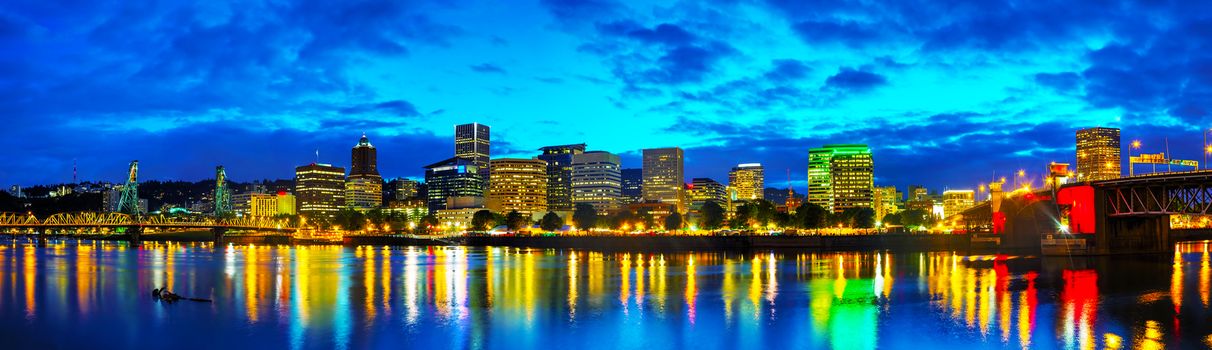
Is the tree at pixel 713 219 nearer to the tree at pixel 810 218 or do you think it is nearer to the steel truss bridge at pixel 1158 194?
the tree at pixel 810 218

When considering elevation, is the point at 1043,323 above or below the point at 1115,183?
below

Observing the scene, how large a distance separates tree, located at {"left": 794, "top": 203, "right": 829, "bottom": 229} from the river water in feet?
306

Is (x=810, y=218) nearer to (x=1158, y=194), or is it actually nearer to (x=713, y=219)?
(x=713, y=219)

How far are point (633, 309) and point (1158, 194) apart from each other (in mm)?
65434

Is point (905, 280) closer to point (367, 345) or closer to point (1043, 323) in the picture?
point (1043, 323)

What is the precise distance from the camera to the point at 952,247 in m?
130

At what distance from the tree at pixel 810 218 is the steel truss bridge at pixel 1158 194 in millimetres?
84620

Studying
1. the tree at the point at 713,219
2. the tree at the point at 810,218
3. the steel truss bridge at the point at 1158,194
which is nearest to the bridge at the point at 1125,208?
the steel truss bridge at the point at 1158,194

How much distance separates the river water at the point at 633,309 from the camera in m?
36.9

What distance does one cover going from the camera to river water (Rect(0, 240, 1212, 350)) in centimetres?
3691

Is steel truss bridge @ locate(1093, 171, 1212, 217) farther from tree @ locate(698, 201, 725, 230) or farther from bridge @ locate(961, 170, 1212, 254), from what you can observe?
tree @ locate(698, 201, 725, 230)

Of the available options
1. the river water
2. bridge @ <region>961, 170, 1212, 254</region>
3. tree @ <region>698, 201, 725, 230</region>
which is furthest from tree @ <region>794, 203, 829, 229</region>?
the river water

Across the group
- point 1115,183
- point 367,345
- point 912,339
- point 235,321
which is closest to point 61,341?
point 235,321

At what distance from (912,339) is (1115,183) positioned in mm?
60498
